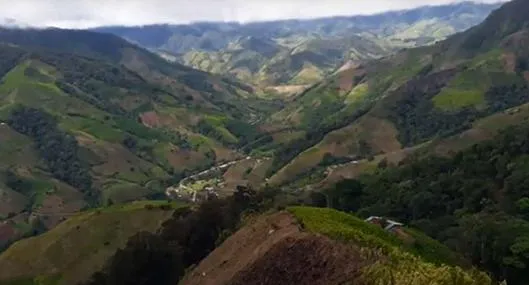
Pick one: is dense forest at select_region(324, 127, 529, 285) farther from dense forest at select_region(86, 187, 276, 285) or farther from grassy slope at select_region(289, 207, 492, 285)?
dense forest at select_region(86, 187, 276, 285)

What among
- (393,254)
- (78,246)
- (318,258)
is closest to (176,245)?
(318,258)

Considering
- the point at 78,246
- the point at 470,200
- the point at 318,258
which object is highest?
the point at 318,258

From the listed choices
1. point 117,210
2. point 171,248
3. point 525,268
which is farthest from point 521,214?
point 117,210

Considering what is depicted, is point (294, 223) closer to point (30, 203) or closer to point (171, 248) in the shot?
point (171, 248)

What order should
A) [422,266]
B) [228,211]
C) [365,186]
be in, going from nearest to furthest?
[422,266] < [228,211] < [365,186]

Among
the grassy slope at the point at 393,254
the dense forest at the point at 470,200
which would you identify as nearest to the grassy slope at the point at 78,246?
the dense forest at the point at 470,200

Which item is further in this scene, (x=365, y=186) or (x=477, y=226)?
(x=365, y=186)

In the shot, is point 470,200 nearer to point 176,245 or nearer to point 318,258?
point 176,245
